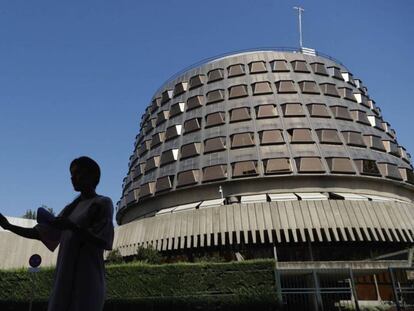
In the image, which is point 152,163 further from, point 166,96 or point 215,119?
point 166,96

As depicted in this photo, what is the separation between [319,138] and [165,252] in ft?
71.0

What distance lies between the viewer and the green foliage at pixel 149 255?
3203 cm

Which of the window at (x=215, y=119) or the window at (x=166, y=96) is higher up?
the window at (x=166, y=96)

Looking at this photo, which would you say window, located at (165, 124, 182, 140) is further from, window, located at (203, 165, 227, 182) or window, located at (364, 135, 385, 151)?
window, located at (364, 135, 385, 151)

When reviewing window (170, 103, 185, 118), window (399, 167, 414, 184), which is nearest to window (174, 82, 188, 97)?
window (170, 103, 185, 118)

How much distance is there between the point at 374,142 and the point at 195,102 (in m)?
23.3

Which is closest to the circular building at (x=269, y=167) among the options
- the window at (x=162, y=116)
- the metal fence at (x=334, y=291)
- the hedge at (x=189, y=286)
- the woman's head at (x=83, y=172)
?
the window at (x=162, y=116)

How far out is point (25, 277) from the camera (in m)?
24.8

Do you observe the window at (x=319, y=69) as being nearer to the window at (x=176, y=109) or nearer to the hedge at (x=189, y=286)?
the window at (x=176, y=109)

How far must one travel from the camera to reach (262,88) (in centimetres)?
4794

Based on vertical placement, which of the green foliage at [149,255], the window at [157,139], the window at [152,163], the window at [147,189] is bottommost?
the green foliage at [149,255]

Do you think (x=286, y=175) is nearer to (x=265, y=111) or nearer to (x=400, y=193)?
(x=265, y=111)

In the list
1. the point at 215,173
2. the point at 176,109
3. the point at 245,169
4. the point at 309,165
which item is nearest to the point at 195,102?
the point at 176,109

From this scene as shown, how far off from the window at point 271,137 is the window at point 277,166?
8.50 feet
